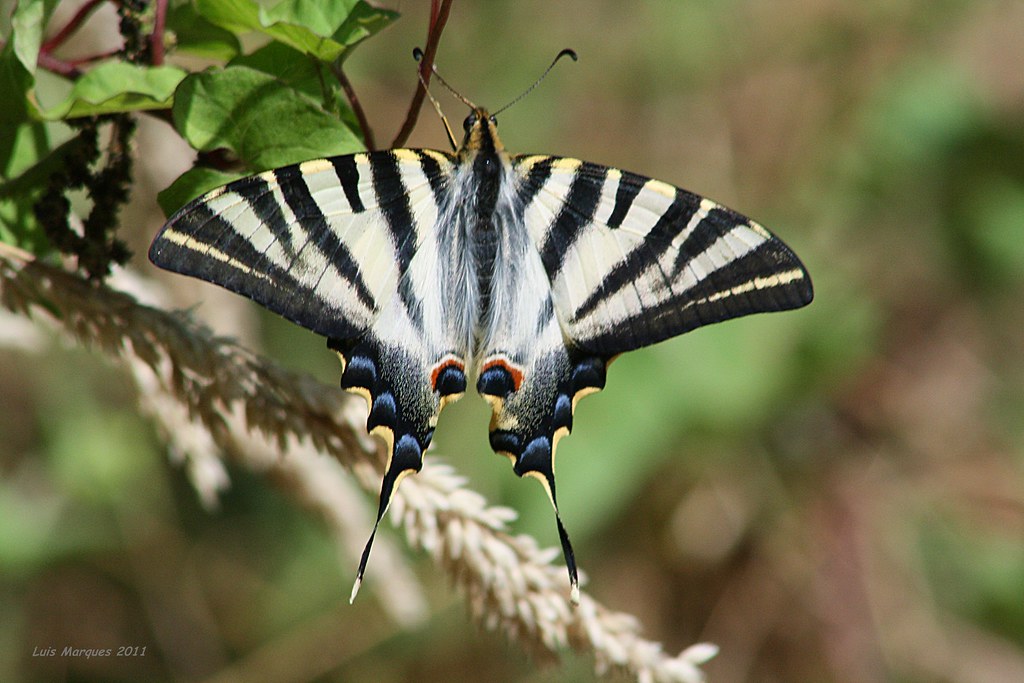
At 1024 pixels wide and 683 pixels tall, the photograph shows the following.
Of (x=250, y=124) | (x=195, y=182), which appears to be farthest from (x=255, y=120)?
(x=195, y=182)

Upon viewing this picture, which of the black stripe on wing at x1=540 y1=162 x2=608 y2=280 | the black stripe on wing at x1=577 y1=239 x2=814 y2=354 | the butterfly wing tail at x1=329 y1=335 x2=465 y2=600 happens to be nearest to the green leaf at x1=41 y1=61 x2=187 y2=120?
the butterfly wing tail at x1=329 y1=335 x2=465 y2=600

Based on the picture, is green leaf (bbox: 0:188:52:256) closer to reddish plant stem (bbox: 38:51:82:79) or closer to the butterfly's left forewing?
reddish plant stem (bbox: 38:51:82:79)

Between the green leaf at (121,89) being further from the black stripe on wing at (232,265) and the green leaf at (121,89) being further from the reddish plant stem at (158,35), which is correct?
the black stripe on wing at (232,265)

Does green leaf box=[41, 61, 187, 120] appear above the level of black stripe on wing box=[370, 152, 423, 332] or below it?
above

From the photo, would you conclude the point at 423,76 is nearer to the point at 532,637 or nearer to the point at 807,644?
the point at 532,637

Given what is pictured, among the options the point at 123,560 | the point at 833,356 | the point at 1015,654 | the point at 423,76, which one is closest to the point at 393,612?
the point at 123,560

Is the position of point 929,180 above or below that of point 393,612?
above

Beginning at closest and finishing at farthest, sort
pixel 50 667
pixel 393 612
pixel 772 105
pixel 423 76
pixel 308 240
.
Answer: pixel 423 76 < pixel 308 240 < pixel 393 612 < pixel 50 667 < pixel 772 105

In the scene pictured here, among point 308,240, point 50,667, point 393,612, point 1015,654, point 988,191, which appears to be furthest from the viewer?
point 988,191
